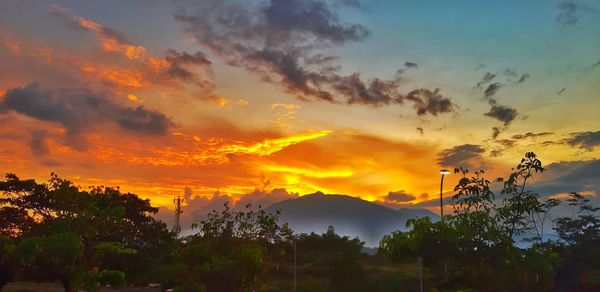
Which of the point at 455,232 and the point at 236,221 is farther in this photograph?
the point at 236,221

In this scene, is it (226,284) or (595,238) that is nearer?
(226,284)

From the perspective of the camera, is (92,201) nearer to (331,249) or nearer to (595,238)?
(595,238)

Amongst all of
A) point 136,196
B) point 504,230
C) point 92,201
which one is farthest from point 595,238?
point 136,196

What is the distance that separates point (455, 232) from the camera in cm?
1956

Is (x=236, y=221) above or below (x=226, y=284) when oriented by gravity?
above

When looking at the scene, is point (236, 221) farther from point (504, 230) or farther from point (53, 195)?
point (504, 230)

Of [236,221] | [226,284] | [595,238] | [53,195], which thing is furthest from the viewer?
[595,238]

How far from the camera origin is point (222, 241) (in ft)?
116

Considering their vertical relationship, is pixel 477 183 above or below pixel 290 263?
above

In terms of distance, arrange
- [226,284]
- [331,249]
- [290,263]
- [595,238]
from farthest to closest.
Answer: [331,249]
[290,263]
[595,238]
[226,284]

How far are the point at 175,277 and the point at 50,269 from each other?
11693 millimetres

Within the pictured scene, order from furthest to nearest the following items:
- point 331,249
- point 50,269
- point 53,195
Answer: point 331,249
point 53,195
point 50,269

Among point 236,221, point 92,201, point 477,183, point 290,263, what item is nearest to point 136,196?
point 290,263

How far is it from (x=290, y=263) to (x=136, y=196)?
2334 cm
